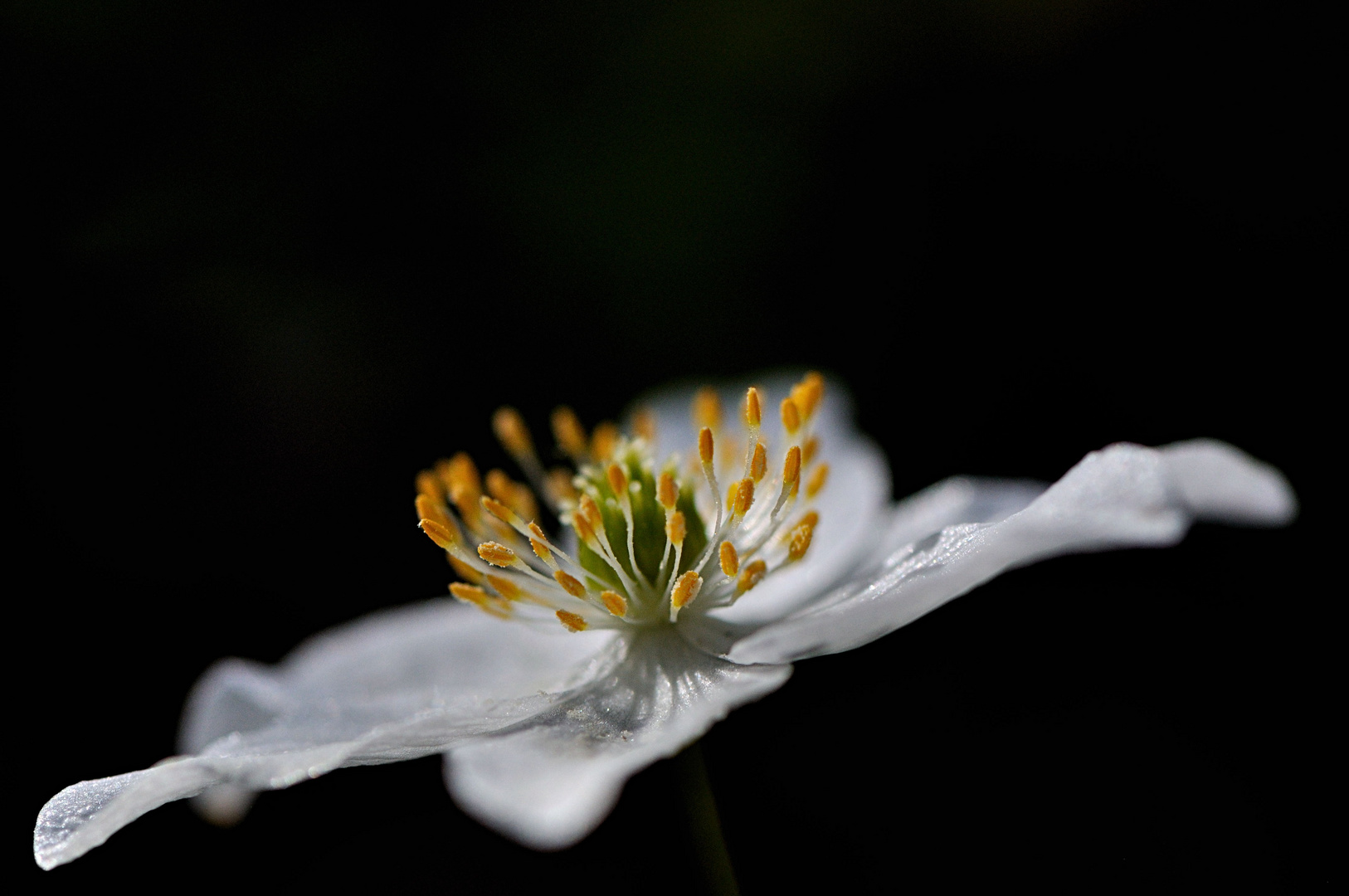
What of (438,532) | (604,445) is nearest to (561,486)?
(604,445)

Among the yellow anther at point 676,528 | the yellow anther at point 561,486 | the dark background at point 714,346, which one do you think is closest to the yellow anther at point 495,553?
the yellow anther at point 676,528

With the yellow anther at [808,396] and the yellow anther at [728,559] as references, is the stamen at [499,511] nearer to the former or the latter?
the yellow anther at [728,559]

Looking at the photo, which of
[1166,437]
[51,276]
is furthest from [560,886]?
[51,276]

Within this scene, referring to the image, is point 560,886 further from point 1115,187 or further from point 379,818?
point 1115,187

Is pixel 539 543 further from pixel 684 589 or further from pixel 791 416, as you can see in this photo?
pixel 791 416

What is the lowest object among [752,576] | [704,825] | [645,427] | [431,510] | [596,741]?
[704,825]

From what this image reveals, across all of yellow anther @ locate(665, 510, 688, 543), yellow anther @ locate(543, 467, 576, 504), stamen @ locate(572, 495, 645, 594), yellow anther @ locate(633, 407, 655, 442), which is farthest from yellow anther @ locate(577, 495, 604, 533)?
yellow anther @ locate(633, 407, 655, 442)

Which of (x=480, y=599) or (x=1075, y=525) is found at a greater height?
(x=480, y=599)
